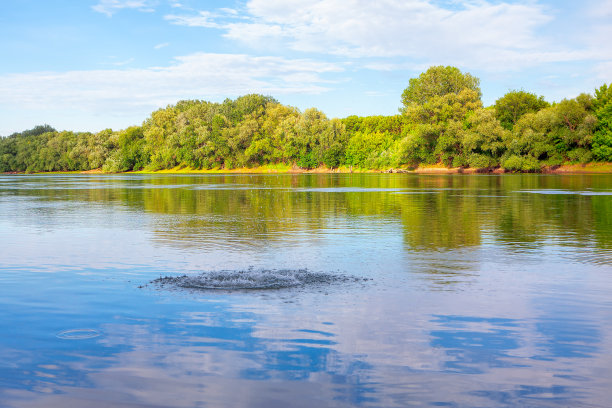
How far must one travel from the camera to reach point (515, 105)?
142625mm

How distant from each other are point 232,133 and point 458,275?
185 meters

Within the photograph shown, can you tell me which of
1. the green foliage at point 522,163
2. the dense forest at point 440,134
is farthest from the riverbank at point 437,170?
the green foliage at point 522,163

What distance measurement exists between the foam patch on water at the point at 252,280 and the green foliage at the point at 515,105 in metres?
137

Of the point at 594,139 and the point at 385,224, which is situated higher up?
the point at 594,139

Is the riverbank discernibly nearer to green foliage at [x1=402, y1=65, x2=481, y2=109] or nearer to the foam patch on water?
green foliage at [x1=402, y1=65, x2=481, y2=109]

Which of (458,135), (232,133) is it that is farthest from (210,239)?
(232,133)

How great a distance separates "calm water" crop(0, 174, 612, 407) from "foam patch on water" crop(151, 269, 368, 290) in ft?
0.48

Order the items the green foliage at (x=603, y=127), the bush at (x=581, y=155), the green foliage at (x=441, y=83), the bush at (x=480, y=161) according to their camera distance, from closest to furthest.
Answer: the green foliage at (x=603, y=127)
the bush at (x=581, y=155)
the bush at (x=480, y=161)
the green foliage at (x=441, y=83)

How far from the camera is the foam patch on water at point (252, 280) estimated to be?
14.2 meters

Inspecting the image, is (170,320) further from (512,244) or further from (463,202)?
(463,202)

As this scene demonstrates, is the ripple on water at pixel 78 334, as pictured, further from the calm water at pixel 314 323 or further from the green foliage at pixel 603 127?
the green foliage at pixel 603 127

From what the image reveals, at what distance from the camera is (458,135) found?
13762 centimetres

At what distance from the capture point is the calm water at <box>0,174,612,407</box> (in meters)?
7.84

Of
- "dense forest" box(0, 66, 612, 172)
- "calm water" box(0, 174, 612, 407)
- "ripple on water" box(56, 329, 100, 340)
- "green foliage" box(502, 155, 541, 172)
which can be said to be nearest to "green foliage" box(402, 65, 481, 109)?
"dense forest" box(0, 66, 612, 172)
